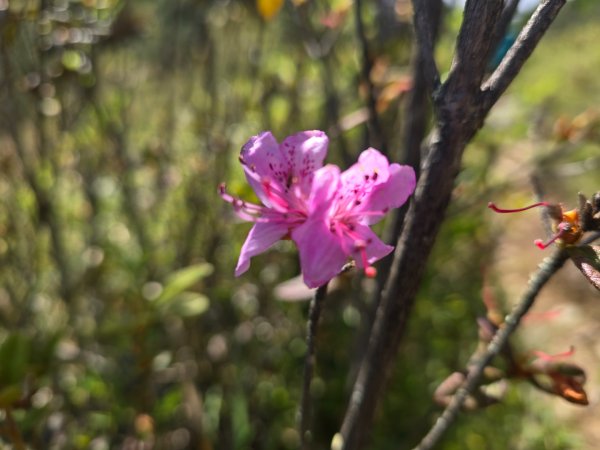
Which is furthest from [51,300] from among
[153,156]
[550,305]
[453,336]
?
[550,305]

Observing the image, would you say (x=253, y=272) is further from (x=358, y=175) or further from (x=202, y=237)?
(x=358, y=175)

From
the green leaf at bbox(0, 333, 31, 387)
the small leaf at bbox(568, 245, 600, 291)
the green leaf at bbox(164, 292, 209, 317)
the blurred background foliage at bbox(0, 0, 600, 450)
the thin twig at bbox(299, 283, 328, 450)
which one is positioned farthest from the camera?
the blurred background foliage at bbox(0, 0, 600, 450)

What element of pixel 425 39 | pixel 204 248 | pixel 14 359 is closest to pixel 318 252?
pixel 425 39

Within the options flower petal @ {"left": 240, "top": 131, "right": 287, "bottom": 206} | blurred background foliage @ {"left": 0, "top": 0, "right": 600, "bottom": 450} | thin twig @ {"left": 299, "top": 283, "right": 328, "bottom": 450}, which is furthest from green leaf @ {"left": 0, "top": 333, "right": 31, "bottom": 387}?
flower petal @ {"left": 240, "top": 131, "right": 287, "bottom": 206}

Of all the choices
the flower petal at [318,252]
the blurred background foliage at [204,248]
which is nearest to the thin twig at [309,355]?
the flower petal at [318,252]

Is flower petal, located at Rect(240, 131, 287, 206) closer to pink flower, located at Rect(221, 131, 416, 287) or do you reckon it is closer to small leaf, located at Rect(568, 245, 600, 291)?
pink flower, located at Rect(221, 131, 416, 287)
